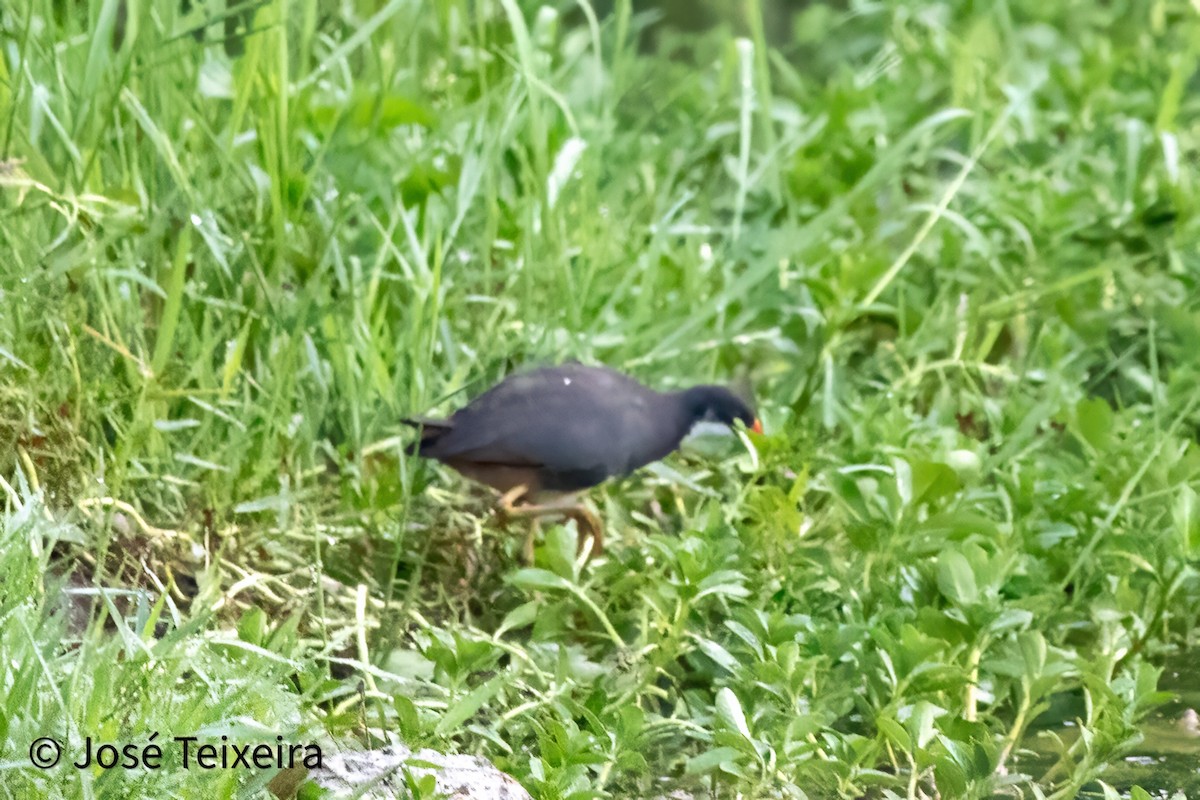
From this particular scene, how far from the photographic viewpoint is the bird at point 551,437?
320cm

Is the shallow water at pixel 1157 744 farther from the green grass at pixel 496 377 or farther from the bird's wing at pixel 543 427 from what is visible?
the bird's wing at pixel 543 427

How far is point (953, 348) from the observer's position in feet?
13.7

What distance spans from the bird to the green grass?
0.10 m

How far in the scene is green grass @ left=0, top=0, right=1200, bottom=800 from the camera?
8.16 feet

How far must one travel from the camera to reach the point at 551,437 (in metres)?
3.22

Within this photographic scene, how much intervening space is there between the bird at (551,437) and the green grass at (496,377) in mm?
99

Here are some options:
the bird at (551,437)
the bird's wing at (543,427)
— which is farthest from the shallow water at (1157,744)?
the bird's wing at (543,427)

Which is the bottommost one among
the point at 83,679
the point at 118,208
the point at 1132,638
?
the point at 1132,638

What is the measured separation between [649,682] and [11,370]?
1.29 metres

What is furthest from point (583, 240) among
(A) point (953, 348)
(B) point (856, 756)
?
(B) point (856, 756)

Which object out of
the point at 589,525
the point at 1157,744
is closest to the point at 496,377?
the point at 589,525

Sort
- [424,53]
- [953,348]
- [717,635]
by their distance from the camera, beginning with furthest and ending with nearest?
[424,53] < [953,348] < [717,635]

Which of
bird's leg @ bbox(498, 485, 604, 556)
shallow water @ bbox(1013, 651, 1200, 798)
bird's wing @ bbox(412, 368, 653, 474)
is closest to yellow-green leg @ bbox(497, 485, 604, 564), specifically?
bird's leg @ bbox(498, 485, 604, 556)

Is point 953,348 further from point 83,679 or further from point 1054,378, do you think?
point 83,679
